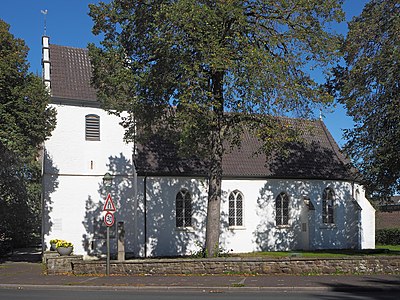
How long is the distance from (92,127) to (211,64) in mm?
13833

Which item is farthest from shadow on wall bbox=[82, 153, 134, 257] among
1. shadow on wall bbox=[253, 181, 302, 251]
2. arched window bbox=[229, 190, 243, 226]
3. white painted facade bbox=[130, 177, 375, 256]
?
shadow on wall bbox=[253, 181, 302, 251]

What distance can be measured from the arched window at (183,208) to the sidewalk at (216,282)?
1205 centimetres

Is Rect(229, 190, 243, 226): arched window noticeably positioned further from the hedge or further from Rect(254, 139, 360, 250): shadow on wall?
the hedge

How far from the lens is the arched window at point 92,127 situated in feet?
100.0

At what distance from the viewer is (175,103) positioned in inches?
818

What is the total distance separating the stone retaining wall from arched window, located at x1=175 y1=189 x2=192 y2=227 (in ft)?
37.1

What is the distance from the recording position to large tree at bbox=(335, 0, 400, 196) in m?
Result: 23.8

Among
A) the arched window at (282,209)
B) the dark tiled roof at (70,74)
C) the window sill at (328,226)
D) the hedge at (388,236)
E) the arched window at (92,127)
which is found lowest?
the hedge at (388,236)

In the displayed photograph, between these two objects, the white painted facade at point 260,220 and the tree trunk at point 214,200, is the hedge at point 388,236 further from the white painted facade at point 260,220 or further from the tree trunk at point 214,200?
the tree trunk at point 214,200

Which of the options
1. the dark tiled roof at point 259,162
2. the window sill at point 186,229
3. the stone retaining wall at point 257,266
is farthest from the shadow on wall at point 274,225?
the stone retaining wall at point 257,266

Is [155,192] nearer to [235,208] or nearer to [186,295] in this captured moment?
[235,208]

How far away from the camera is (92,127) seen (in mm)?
30609

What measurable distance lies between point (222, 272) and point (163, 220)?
466 inches

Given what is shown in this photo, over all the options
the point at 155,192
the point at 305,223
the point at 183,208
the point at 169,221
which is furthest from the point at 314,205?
the point at 155,192
